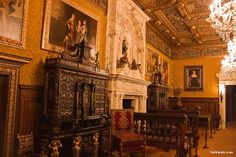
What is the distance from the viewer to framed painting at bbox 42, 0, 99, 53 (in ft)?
16.1

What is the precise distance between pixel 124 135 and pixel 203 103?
9411 mm

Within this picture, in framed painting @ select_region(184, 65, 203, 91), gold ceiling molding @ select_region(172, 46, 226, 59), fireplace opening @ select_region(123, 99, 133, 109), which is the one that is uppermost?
gold ceiling molding @ select_region(172, 46, 226, 59)

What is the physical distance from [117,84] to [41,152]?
10.4 feet

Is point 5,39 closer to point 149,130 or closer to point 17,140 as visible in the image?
point 17,140

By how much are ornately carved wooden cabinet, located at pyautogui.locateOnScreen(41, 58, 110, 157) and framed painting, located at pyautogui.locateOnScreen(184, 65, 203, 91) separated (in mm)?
8956

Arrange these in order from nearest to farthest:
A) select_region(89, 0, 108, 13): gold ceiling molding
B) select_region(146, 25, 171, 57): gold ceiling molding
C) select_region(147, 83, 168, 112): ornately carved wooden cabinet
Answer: select_region(89, 0, 108, 13): gold ceiling molding → select_region(147, 83, 168, 112): ornately carved wooden cabinet → select_region(146, 25, 171, 57): gold ceiling molding

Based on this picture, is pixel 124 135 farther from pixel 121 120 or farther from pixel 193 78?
pixel 193 78

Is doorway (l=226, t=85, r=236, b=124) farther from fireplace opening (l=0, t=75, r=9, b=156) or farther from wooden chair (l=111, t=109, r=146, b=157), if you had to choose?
fireplace opening (l=0, t=75, r=9, b=156)

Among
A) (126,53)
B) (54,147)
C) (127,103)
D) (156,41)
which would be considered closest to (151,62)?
(156,41)

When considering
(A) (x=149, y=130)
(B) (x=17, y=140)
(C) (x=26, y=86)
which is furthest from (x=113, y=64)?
(B) (x=17, y=140)

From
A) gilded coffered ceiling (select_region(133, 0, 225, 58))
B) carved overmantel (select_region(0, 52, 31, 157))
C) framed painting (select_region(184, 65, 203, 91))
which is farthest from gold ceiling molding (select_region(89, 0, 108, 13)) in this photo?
framed painting (select_region(184, 65, 203, 91))

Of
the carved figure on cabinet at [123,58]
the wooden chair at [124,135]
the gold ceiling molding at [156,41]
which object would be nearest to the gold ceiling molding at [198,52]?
the gold ceiling molding at [156,41]

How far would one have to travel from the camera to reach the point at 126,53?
25.4ft

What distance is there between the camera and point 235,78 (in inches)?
494
